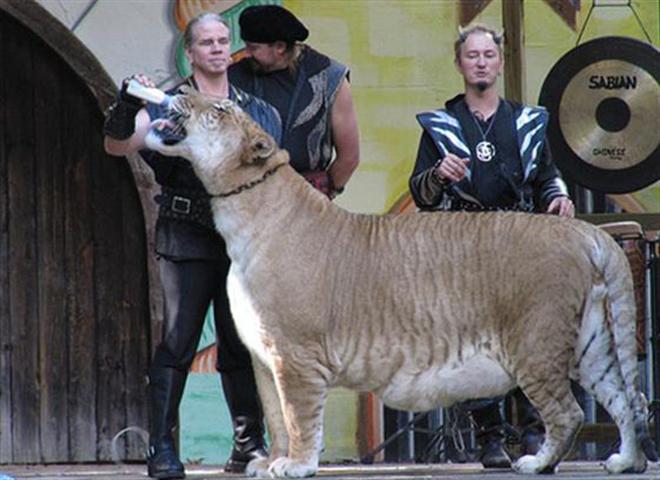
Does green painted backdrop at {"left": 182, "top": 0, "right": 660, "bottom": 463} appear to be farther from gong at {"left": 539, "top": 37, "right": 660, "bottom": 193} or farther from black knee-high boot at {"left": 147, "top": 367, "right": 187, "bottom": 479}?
black knee-high boot at {"left": 147, "top": 367, "right": 187, "bottom": 479}

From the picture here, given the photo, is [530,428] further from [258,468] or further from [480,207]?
[258,468]

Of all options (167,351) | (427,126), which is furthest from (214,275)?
(427,126)

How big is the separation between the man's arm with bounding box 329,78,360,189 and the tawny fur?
69 centimetres

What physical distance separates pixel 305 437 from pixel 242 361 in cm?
75

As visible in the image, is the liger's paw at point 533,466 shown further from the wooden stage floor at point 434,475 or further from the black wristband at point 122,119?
the black wristband at point 122,119

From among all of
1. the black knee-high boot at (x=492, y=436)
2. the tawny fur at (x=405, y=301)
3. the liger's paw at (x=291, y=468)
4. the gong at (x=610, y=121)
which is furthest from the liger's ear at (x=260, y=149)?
the gong at (x=610, y=121)

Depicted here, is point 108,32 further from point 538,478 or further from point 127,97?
point 538,478

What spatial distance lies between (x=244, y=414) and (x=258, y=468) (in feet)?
1.64

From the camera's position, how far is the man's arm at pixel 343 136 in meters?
9.52

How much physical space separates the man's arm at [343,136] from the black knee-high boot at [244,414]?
97cm

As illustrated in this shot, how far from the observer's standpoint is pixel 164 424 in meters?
9.06

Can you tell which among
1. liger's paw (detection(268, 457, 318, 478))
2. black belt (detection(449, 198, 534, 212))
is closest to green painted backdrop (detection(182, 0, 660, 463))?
black belt (detection(449, 198, 534, 212))

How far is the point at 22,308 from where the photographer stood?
12391 millimetres

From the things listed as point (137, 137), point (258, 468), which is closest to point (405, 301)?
point (258, 468)
